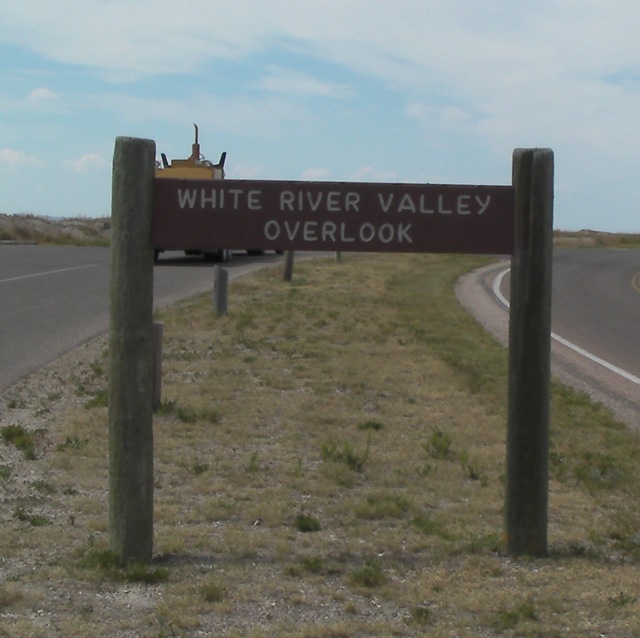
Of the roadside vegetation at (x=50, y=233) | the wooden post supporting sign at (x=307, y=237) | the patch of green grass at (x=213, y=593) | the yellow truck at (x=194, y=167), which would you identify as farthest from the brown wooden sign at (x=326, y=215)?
the roadside vegetation at (x=50, y=233)

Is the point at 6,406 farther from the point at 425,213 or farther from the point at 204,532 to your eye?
the point at 425,213

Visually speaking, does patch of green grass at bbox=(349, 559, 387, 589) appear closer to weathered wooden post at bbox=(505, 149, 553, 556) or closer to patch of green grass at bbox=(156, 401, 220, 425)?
weathered wooden post at bbox=(505, 149, 553, 556)

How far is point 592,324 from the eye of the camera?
1805cm

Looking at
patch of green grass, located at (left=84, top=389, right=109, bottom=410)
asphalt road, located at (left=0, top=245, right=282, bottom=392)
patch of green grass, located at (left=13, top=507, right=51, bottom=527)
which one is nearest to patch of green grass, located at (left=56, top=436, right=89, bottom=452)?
patch of green grass, located at (left=84, top=389, right=109, bottom=410)

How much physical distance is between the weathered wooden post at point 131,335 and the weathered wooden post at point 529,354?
69.2 inches

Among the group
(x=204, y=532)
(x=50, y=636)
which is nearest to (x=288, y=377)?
(x=204, y=532)

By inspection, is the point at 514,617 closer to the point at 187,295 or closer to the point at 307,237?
the point at 307,237

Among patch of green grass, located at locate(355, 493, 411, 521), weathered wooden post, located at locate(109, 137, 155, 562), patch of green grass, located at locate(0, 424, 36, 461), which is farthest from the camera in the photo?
patch of green grass, located at locate(0, 424, 36, 461)

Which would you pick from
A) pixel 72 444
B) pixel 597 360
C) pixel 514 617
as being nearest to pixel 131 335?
pixel 514 617

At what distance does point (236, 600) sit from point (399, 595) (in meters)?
0.69

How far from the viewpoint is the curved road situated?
11219 mm

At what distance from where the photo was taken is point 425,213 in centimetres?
520

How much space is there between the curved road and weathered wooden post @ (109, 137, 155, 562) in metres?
5.06

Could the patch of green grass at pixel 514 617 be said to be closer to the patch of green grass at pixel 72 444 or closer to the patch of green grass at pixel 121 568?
the patch of green grass at pixel 121 568
